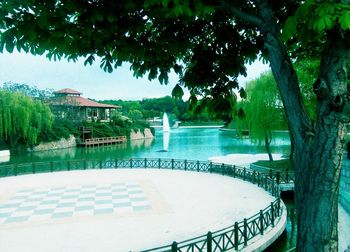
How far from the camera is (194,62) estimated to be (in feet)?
Answer: 18.8

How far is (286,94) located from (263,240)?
709 cm

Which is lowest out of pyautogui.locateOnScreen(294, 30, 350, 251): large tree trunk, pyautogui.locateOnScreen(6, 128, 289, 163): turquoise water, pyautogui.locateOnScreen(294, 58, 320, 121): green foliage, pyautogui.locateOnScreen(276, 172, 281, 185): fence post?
pyautogui.locateOnScreen(6, 128, 289, 163): turquoise water

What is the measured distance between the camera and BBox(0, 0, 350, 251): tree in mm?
3676

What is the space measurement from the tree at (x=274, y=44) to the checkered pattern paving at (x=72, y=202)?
9.67 metres

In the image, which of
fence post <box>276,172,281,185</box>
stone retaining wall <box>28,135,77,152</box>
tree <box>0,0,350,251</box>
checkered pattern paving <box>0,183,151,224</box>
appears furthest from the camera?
stone retaining wall <box>28,135,77,152</box>

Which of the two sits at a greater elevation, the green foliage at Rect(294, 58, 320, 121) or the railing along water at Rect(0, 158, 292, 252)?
the green foliage at Rect(294, 58, 320, 121)

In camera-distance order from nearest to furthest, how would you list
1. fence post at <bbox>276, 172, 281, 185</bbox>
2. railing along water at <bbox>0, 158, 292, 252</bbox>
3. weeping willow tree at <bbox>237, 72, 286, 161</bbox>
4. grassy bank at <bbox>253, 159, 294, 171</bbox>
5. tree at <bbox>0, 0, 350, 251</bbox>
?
tree at <bbox>0, 0, 350, 251</bbox> < railing along water at <bbox>0, 158, 292, 252</bbox> < fence post at <bbox>276, 172, 281, 185</bbox> < grassy bank at <bbox>253, 159, 294, 171</bbox> < weeping willow tree at <bbox>237, 72, 286, 161</bbox>

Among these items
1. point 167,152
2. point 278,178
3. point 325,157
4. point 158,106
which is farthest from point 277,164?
point 158,106

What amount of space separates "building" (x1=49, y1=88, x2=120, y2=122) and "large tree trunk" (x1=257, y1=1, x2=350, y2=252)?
54362 mm

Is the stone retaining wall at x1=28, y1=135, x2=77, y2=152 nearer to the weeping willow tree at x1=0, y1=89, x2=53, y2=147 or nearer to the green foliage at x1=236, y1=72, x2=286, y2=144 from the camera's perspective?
the weeping willow tree at x1=0, y1=89, x2=53, y2=147

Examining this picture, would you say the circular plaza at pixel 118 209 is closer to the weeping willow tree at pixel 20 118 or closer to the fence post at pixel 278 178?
Result: the fence post at pixel 278 178

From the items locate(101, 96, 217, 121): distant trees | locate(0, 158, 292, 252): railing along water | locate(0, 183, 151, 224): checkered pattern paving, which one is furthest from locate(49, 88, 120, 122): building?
locate(0, 183, 151, 224): checkered pattern paving

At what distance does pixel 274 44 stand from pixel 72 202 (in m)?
13.0

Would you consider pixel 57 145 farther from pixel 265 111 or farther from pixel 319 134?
pixel 319 134
